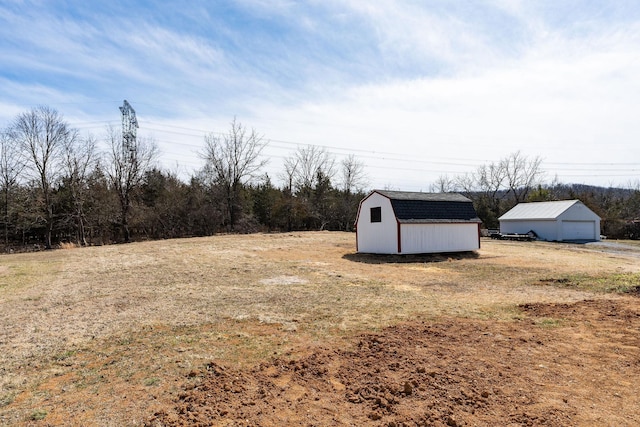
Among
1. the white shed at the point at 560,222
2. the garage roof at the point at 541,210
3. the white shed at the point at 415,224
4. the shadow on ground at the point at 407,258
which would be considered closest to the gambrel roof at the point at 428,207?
the white shed at the point at 415,224

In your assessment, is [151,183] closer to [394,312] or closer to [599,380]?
[394,312]

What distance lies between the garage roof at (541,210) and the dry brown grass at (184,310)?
65.8 feet

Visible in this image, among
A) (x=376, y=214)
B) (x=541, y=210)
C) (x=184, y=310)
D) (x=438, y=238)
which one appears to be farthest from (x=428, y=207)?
(x=541, y=210)

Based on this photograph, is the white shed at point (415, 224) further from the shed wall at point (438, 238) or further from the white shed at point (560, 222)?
the white shed at point (560, 222)

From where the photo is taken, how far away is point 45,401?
4.05 m

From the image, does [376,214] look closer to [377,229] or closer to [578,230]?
[377,229]

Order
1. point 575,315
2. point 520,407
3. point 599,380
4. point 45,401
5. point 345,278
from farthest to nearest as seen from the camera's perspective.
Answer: point 345,278
point 575,315
point 599,380
point 45,401
point 520,407

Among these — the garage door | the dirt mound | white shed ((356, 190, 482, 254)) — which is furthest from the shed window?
the garage door

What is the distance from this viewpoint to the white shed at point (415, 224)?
66.9 feet

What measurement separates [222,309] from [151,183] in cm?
3316

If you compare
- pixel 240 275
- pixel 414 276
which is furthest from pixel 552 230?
pixel 240 275

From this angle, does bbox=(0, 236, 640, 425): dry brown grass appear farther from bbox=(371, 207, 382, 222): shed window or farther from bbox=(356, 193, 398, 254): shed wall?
bbox=(371, 207, 382, 222): shed window

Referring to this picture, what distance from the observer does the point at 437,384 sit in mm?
4277

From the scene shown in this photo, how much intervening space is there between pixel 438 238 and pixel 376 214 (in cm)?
368
